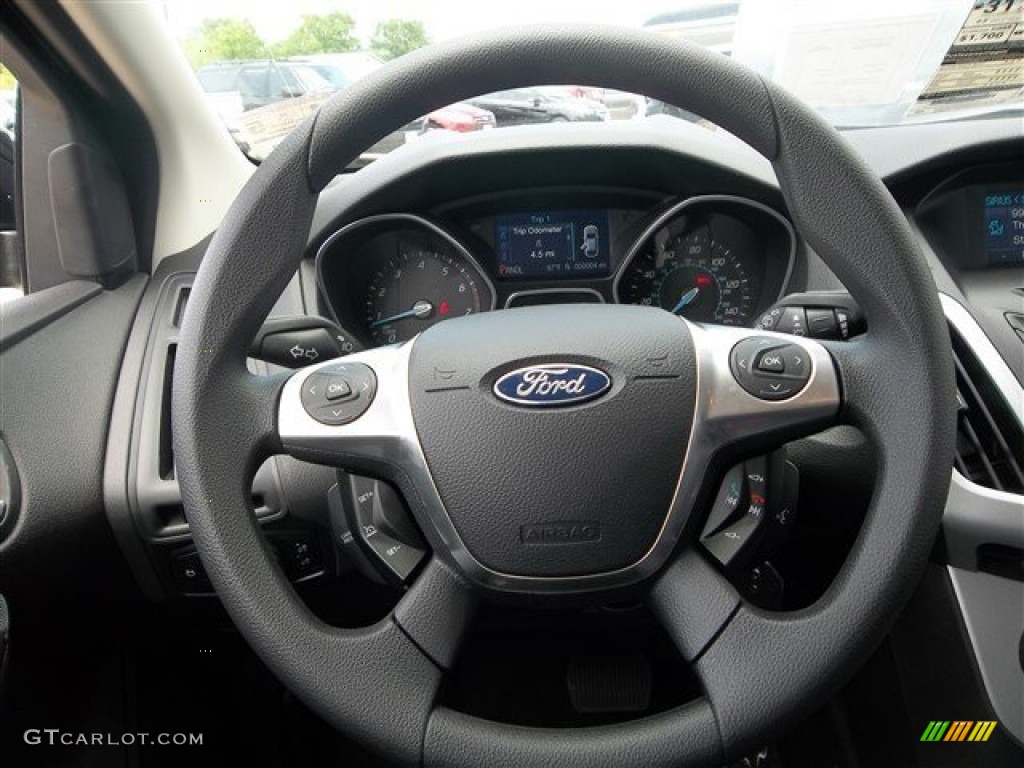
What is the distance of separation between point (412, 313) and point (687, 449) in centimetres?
74

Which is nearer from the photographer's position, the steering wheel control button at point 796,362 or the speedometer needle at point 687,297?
the steering wheel control button at point 796,362

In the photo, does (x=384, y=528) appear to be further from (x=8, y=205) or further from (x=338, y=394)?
(x=8, y=205)

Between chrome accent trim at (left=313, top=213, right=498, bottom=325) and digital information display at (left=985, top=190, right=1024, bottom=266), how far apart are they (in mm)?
870

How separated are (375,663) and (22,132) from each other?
1070mm

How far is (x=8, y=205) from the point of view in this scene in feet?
4.38

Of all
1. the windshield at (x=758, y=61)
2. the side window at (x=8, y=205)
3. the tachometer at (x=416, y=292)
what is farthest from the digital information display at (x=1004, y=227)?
the side window at (x=8, y=205)

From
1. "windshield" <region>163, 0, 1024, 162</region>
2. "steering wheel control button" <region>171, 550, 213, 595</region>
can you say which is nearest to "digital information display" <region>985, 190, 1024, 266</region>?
"windshield" <region>163, 0, 1024, 162</region>

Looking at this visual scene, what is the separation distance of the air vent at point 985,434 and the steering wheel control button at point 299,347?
850mm

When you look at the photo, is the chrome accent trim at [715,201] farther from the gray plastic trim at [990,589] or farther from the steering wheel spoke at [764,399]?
the steering wheel spoke at [764,399]

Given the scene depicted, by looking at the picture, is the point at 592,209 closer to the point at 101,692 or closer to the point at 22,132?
the point at 22,132

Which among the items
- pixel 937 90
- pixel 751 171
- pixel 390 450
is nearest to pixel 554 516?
pixel 390 450

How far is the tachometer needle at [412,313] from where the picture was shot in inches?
55.2

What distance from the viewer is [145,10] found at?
1.16 metres

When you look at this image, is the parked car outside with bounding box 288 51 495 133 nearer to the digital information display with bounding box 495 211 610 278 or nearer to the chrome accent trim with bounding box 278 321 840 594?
the digital information display with bounding box 495 211 610 278
